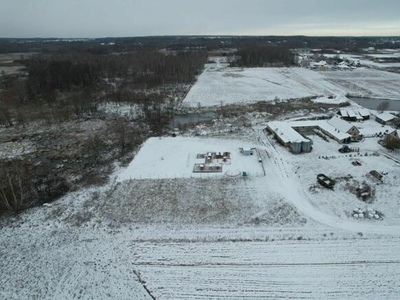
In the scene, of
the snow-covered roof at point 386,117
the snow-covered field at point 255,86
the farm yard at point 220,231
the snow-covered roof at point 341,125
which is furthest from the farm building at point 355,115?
the snow-covered field at point 255,86

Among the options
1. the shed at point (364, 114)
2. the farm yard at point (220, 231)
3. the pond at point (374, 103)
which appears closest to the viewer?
the farm yard at point (220, 231)

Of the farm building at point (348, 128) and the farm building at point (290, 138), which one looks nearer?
the farm building at point (290, 138)

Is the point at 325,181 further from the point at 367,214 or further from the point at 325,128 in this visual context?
the point at 325,128

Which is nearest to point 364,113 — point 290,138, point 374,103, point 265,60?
point 374,103

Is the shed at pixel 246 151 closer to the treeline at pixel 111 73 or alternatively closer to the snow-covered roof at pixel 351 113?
the snow-covered roof at pixel 351 113

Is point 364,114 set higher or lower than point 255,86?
lower

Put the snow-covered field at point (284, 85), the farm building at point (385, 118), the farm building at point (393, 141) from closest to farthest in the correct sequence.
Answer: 1. the farm building at point (393, 141)
2. the farm building at point (385, 118)
3. the snow-covered field at point (284, 85)
